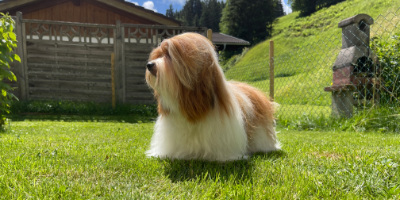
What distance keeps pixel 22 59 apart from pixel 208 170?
296 inches

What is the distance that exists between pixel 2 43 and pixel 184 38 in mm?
3208

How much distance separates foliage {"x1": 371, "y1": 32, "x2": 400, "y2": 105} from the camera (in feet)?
15.0

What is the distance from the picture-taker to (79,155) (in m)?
2.46

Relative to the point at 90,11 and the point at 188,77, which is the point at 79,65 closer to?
the point at 90,11

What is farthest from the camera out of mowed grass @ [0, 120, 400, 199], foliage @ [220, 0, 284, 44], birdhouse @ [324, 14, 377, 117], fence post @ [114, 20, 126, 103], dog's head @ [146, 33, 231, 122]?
foliage @ [220, 0, 284, 44]

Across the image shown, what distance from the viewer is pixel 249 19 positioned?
44250mm

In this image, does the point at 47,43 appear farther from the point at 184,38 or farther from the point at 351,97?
the point at 351,97

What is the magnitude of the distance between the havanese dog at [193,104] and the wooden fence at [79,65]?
5784 mm

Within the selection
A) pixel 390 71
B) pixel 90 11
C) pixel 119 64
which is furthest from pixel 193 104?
pixel 90 11

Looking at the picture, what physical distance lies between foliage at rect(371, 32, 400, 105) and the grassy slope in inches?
16.1

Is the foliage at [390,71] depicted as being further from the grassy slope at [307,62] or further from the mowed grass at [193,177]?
the mowed grass at [193,177]

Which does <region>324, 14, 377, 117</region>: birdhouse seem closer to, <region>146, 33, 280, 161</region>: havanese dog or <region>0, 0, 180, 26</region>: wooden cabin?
<region>146, 33, 280, 161</region>: havanese dog

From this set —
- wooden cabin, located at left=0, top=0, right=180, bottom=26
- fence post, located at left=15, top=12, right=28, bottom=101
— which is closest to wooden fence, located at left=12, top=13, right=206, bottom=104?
fence post, located at left=15, top=12, right=28, bottom=101

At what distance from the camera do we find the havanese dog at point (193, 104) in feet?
6.79
